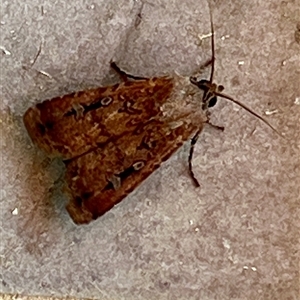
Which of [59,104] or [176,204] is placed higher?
[59,104]

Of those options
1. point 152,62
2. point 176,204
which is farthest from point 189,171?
point 152,62

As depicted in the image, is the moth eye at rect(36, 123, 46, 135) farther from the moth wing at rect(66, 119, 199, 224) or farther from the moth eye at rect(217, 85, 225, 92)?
the moth eye at rect(217, 85, 225, 92)

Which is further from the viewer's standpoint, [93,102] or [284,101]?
[284,101]

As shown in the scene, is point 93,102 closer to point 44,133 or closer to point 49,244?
point 44,133

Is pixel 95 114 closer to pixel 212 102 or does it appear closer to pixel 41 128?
pixel 41 128

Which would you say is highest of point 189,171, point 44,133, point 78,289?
point 44,133

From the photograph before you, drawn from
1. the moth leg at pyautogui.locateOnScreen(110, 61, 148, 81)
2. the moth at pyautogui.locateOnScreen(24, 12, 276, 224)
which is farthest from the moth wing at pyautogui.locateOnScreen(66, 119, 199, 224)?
the moth leg at pyautogui.locateOnScreen(110, 61, 148, 81)

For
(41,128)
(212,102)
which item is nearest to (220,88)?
(212,102)
